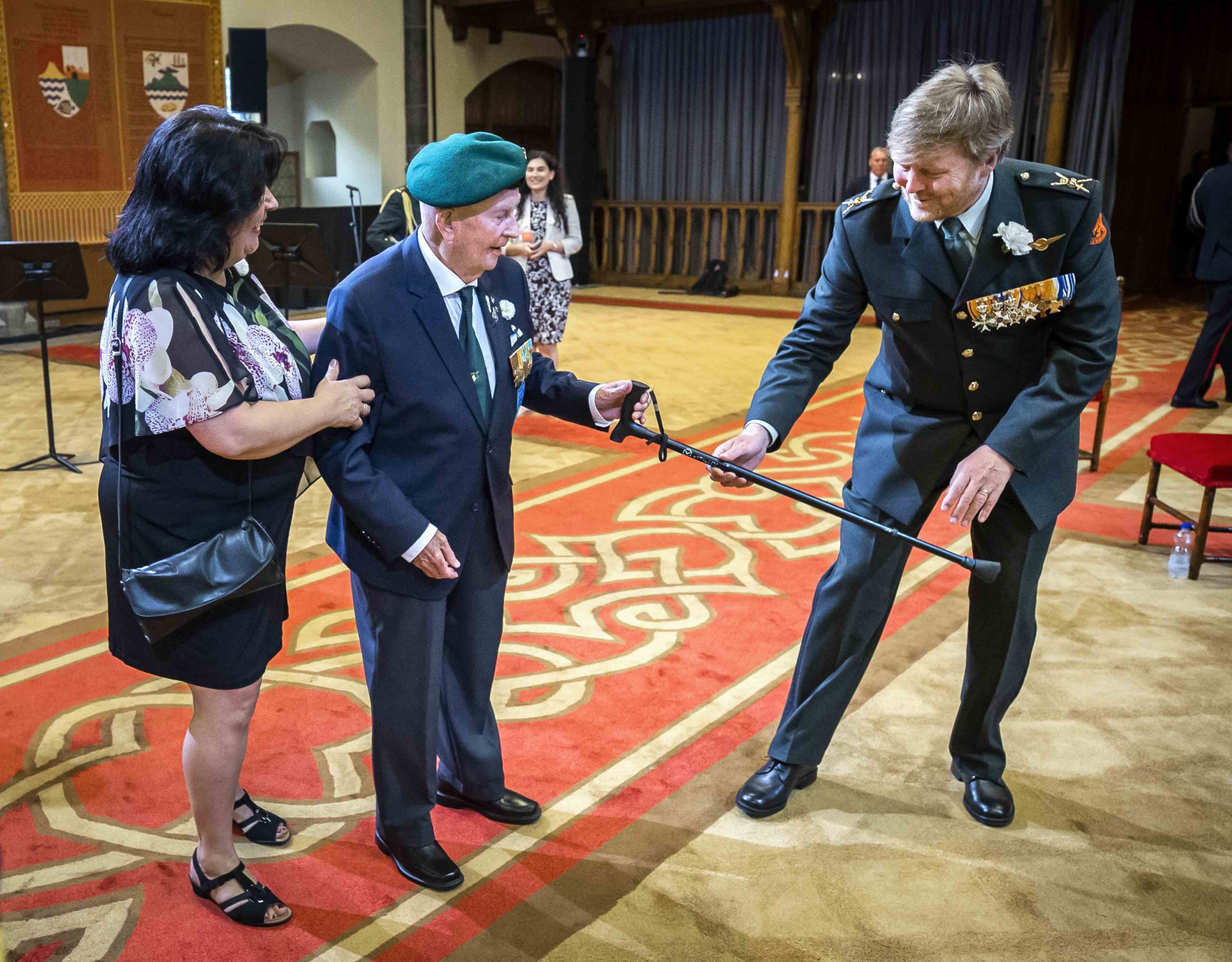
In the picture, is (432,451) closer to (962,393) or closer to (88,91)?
(962,393)

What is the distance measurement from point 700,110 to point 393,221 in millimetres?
8253

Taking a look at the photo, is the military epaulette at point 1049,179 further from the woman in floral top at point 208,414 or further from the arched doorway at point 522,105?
the arched doorway at point 522,105

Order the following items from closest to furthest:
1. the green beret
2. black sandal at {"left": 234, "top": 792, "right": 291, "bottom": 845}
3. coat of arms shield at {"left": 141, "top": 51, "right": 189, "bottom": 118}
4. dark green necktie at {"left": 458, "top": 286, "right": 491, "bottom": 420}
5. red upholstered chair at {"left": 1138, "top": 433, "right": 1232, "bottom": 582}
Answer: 1. the green beret
2. dark green necktie at {"left": 458, "top": 286, "right": 491, "bottom": 420}
3. black sandal at {"left": 234, "top": 792, "right": 291, "bottom": 845}
4. red upholstered chair at {"left": 1138, "top": 433, "right": 1232, "bottom": 582}
5. coat of arms shield at {"left": 141, "top": 51, "right": 189, "bottom": 118}

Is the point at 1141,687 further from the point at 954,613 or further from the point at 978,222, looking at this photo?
the point at 978,222

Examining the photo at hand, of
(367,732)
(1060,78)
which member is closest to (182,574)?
(367,732)

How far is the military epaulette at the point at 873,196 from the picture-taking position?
81.2 inches

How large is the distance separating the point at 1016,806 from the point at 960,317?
3.61ft

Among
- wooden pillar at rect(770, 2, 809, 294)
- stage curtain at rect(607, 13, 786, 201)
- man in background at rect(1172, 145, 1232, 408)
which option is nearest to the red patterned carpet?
man in background at rect(1172, 145, 1232, 408)

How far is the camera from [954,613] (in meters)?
3.37

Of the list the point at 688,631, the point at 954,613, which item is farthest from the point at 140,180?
the point at 954,613

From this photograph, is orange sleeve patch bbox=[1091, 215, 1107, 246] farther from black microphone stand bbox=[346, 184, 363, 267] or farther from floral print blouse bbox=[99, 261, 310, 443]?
black microphone stand bbox=[346, 184, 363, 267]

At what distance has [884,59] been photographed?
11422 mm

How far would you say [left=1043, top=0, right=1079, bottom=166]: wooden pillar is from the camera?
393 inches

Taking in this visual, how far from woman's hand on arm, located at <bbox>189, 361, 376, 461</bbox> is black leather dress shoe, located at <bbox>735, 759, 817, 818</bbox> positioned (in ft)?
3.84
